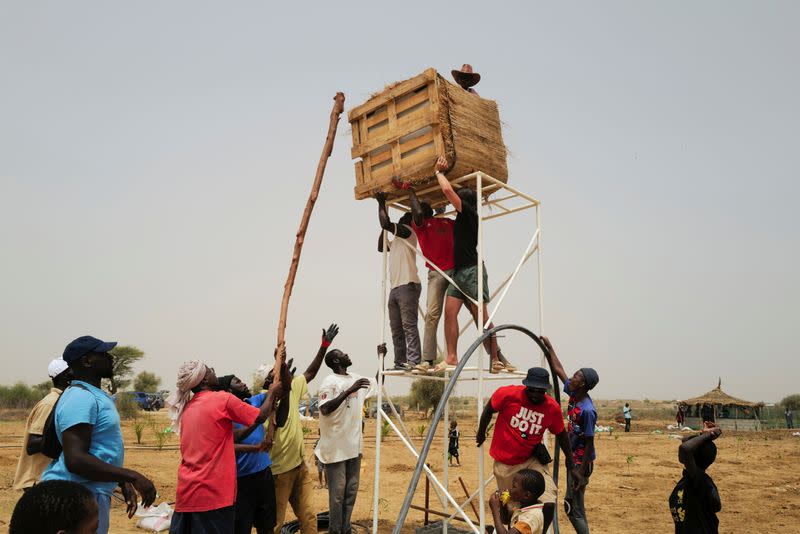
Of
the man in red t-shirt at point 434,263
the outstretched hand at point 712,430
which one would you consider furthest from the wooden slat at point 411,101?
the outstretched hand at point 712,430

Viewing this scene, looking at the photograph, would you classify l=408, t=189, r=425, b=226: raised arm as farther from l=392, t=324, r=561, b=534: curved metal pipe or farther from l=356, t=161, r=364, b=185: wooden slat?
l=392, t=324, r=561, b=534: curved metal pipe

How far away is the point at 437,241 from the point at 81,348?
4.41 m

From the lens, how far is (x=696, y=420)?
36.6 metres

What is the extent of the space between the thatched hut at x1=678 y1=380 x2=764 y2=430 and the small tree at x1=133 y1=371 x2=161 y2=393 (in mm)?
53322

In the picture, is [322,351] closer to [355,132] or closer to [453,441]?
[355,132]

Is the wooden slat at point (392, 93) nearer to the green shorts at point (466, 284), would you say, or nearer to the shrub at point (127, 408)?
the green shorts at point (466, 284)

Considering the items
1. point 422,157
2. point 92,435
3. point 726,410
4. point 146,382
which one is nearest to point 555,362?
point 422,157

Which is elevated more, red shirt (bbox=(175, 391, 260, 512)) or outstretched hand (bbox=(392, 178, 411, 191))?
outstretched hand (bbox=(392, 178, 411, 191))

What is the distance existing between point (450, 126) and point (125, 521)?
773cm

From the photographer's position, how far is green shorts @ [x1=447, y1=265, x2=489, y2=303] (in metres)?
6.74

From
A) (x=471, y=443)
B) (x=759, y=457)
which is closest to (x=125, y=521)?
(x=471, y=443)

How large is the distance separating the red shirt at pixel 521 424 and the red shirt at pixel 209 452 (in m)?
2.71

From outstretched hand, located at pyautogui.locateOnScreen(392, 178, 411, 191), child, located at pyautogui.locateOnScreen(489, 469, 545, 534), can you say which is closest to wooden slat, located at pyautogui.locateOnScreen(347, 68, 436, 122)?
outstretched hand, located at pyautogui.locateOnScreen(392, 178, 411, 191)

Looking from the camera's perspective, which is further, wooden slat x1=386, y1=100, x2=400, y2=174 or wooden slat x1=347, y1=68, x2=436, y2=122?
wooden slat x1=386, y1=100, x2=400, y2=174
